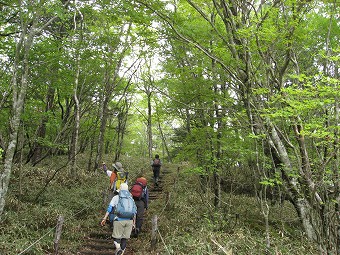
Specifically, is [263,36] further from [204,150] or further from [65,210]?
[65,210]

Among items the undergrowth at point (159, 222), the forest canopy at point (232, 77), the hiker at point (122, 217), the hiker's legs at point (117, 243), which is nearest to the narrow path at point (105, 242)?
the undergrowth at point (159, 222)

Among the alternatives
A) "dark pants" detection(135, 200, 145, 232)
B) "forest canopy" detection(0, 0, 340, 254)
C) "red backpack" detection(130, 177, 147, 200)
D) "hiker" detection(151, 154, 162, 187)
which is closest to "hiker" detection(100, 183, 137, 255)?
"red backpack" detection(130, 177, 147, 200)

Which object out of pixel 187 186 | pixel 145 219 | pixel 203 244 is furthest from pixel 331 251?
pixel 187 186

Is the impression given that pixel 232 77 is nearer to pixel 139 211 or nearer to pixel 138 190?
pixel 138 190

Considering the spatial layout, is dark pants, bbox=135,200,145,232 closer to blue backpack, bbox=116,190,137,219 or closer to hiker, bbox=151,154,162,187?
blue backpack, bbox=116,190,137,219

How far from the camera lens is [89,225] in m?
9.53

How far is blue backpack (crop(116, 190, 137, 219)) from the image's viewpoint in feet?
21.3

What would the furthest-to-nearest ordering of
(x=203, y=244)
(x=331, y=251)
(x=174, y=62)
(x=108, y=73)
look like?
(x=108, y=73) < (x=174, y=62) < (x=203, y=244) < (x=331, y=251)

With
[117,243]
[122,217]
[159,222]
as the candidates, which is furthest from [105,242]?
[122,217]

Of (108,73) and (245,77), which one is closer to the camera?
(245,77)

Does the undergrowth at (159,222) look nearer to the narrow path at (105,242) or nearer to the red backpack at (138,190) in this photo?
the narrow path at (105,242)

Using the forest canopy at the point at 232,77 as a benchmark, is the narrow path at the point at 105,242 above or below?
below

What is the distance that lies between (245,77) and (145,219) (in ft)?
22.1

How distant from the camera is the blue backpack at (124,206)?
6.50m
